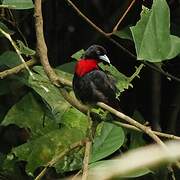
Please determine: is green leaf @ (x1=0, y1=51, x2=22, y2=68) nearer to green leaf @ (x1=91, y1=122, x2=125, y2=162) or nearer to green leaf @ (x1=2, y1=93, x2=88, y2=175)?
green leaf @ (x1=2, y1=93, x2=88, y2=175)

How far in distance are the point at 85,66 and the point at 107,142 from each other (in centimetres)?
31

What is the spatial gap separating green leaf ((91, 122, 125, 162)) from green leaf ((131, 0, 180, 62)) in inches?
16.9

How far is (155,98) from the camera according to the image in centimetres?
272

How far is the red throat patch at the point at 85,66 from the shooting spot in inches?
75.1

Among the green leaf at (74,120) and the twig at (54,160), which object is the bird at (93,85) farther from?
the twig at (54,160)

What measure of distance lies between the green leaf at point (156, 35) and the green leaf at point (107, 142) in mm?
429

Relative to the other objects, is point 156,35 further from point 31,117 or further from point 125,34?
point 31,117

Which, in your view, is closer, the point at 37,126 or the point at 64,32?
the point at 37,126

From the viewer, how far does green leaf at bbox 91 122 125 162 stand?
1922mm

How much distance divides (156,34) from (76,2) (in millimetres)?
1315

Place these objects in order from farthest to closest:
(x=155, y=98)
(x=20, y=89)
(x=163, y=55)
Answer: (x=155, y=98)
(x=20, y=89)
(x=163, y=55)

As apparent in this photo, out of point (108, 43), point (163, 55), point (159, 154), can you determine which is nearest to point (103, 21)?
point (108, 43)

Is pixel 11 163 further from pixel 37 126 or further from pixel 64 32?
pixel 64 32

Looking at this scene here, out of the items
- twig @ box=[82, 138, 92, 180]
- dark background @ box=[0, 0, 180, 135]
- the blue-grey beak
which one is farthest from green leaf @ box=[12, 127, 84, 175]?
dark background @ box=[0, 0, 180, 135]
